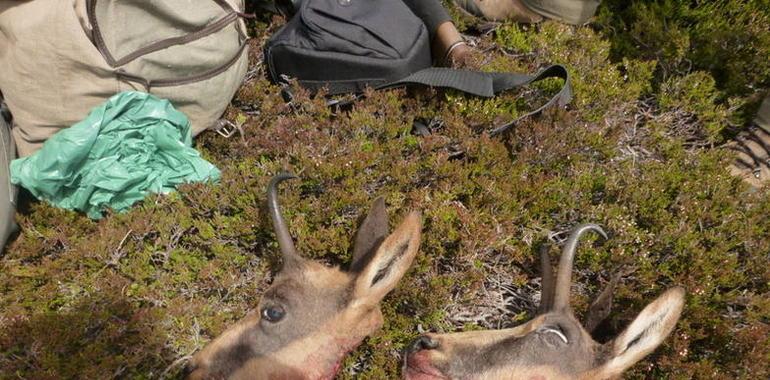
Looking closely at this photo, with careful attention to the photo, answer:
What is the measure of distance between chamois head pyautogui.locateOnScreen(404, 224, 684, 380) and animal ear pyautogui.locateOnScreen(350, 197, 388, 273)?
0.56 m

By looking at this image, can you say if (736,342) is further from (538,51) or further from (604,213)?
(538,51)

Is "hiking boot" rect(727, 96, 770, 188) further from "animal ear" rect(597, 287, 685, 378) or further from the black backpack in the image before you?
"animal ear" rect(597, 287, 685, 378)

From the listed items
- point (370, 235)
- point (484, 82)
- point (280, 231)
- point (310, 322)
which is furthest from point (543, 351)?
point (484, 82)

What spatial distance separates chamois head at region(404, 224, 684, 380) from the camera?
3.16m

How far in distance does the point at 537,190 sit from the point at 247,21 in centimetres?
277

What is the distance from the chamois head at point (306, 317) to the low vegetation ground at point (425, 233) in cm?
58

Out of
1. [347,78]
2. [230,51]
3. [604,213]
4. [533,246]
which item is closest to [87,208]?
[230,51]

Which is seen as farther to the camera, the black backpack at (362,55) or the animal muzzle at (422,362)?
the black backpack at (362,55)

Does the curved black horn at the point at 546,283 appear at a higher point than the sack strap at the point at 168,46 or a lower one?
lower

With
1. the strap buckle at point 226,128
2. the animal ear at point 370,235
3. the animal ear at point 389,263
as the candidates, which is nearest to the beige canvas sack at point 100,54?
the strap buckle at point 226,128

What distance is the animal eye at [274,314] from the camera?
3.29m

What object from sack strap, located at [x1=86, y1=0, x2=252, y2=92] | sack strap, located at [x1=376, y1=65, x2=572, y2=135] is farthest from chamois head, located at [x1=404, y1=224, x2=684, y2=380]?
sack strap, located at [x1=86, y1=0, x2=252, y2=92]

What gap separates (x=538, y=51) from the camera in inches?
208

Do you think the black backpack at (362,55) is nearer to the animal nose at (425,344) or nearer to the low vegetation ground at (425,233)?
the low vegetation ground at (425,233)
